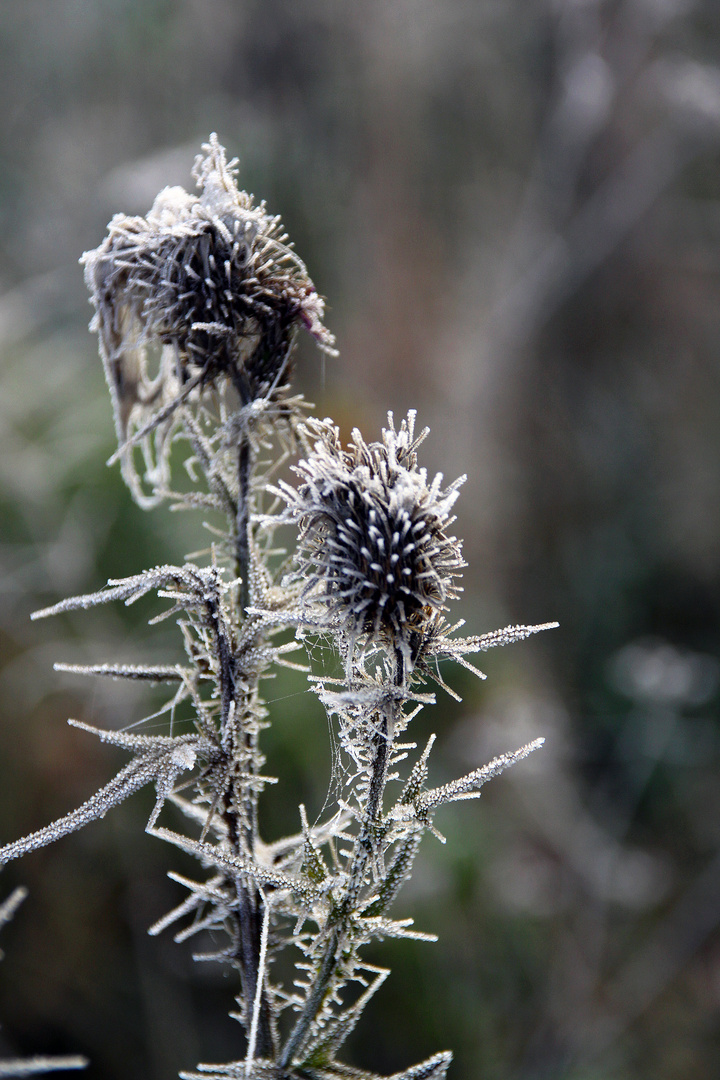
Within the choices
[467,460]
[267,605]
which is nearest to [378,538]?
[267,605]

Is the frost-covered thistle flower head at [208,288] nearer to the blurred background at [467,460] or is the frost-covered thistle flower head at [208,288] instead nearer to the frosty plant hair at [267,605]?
the frosty plant hair at [267,605]

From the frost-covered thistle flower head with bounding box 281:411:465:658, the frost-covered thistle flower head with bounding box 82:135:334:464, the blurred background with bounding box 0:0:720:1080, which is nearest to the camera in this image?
the frost-covered thistle flower head with bounding box 281:411:465:658

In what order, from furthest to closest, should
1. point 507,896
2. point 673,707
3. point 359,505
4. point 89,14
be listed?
point 89,14
point 673,707
point 507,896
point 359,505

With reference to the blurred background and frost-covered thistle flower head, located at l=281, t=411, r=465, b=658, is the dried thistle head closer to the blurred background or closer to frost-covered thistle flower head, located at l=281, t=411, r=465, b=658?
frost-covered thistle flower head, located at l=281, t=411, r=465, b=658

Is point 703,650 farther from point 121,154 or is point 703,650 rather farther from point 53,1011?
point 121,154

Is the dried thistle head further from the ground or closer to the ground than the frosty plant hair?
further from the ground

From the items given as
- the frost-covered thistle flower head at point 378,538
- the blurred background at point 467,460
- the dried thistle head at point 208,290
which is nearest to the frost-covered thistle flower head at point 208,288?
the dried thistle head at point 208,290

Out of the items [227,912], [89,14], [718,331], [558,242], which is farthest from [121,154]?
[227,912]

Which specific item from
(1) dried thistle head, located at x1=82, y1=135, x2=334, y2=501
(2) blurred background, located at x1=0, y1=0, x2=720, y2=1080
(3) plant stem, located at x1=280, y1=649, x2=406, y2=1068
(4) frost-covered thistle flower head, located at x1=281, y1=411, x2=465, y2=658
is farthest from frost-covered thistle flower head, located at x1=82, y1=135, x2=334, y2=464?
(2) blurred background, located at x1=0, y1=0, x2=720, y2=1080
